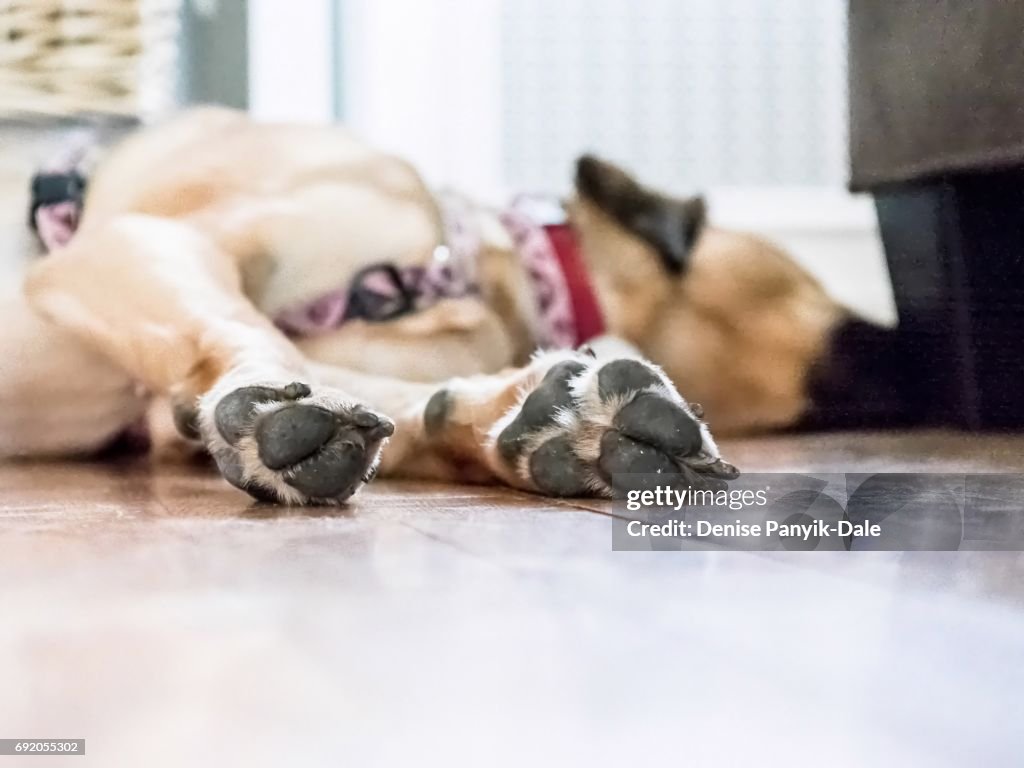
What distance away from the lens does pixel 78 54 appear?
2.07 meters

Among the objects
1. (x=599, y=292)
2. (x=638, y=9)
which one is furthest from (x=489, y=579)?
(x=638, y=9)

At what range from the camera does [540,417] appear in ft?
2.82

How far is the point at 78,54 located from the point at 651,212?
115cm

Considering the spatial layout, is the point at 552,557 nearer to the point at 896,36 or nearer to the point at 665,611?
the point at 665,611

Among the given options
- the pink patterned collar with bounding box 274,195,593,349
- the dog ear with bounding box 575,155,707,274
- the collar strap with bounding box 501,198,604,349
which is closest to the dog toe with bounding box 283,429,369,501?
the pink patterned collar with bounding box 274,195,593,349

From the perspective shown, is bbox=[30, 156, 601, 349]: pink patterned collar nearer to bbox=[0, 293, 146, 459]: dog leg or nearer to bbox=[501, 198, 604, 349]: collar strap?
bbox=[501, 198, 604, 349]: collar strap

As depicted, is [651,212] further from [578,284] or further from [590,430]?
[590,430]

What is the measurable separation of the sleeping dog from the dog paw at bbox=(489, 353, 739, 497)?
3cm

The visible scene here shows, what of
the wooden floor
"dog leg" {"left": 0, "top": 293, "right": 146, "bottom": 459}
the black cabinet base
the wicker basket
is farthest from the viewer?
the wicker basket

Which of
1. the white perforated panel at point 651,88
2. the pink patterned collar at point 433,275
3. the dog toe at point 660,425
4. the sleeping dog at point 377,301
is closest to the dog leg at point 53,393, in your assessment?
the sleeping dog at point 377,301

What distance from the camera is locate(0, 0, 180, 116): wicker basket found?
80.2 inches

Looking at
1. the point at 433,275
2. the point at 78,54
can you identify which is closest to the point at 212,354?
the point at 433,275

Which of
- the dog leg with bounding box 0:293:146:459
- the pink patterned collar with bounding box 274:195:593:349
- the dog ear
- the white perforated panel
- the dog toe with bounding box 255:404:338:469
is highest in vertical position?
the white perforated panel

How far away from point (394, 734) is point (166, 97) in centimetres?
200
